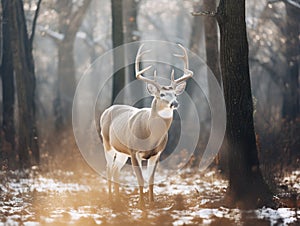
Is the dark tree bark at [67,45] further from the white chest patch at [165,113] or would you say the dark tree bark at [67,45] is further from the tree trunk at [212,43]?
the white chest patch at [165,113]

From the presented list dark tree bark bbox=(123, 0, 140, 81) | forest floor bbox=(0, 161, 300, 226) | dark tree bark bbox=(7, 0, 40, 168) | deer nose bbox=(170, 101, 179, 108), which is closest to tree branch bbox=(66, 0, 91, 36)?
dark tree bark bbox=(123, 0, 140, 81)

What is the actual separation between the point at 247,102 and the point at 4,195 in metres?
5.08

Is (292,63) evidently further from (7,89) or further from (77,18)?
(77,18)

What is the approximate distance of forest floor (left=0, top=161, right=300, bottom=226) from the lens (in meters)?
9.95

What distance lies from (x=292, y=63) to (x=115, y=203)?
15493 millimetres

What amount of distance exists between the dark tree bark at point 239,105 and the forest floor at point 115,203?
534 millimetres

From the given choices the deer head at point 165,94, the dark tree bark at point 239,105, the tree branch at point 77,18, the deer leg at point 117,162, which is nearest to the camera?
the dark tree bark at point 239,105

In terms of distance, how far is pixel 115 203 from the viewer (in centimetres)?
1220

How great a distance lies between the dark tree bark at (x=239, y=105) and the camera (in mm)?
11148

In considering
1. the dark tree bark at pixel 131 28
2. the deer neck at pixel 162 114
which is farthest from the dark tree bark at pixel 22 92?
the deer neck at pixel 162 114

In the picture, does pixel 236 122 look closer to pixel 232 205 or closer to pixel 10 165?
pixel 232 205

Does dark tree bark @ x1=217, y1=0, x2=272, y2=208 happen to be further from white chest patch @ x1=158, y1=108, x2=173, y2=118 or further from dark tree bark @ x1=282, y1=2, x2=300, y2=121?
dark tree bark @ x1=282, y1=2, x2=300, y2=121

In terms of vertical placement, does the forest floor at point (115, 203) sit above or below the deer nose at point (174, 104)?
below

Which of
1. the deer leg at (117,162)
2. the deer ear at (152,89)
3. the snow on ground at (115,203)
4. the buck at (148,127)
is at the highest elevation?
the deer ear at (152,89)
